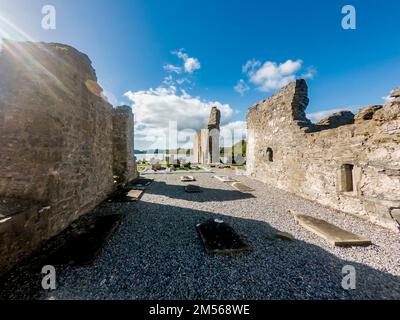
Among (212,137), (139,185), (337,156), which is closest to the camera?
(337,156)

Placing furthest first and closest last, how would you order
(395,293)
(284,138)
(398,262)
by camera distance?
(284,138) < (398,262) < (395,293)

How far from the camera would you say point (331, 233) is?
3615 millimetres

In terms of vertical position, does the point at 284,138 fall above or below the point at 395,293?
above

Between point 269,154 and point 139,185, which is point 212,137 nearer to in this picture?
point 269,154

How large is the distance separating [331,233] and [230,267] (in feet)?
7.96

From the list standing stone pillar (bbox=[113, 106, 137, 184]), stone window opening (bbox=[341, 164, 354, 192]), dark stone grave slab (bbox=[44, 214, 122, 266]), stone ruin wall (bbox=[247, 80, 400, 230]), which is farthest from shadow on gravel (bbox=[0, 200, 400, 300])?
standing stone pillar (bbox=[113, 106, 137, 184])

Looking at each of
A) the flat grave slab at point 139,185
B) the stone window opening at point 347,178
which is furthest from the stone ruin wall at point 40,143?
the stone window opening at point 347,178

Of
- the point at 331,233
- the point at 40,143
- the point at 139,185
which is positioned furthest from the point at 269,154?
the point at 40,143

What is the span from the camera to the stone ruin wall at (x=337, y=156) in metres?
4.03

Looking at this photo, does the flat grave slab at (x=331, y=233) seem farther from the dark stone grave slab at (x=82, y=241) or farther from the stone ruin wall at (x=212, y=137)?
the stone ruin wall at (x=212, y=137)

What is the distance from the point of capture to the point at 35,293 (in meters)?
2.07

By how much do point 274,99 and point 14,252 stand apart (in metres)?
10.3
